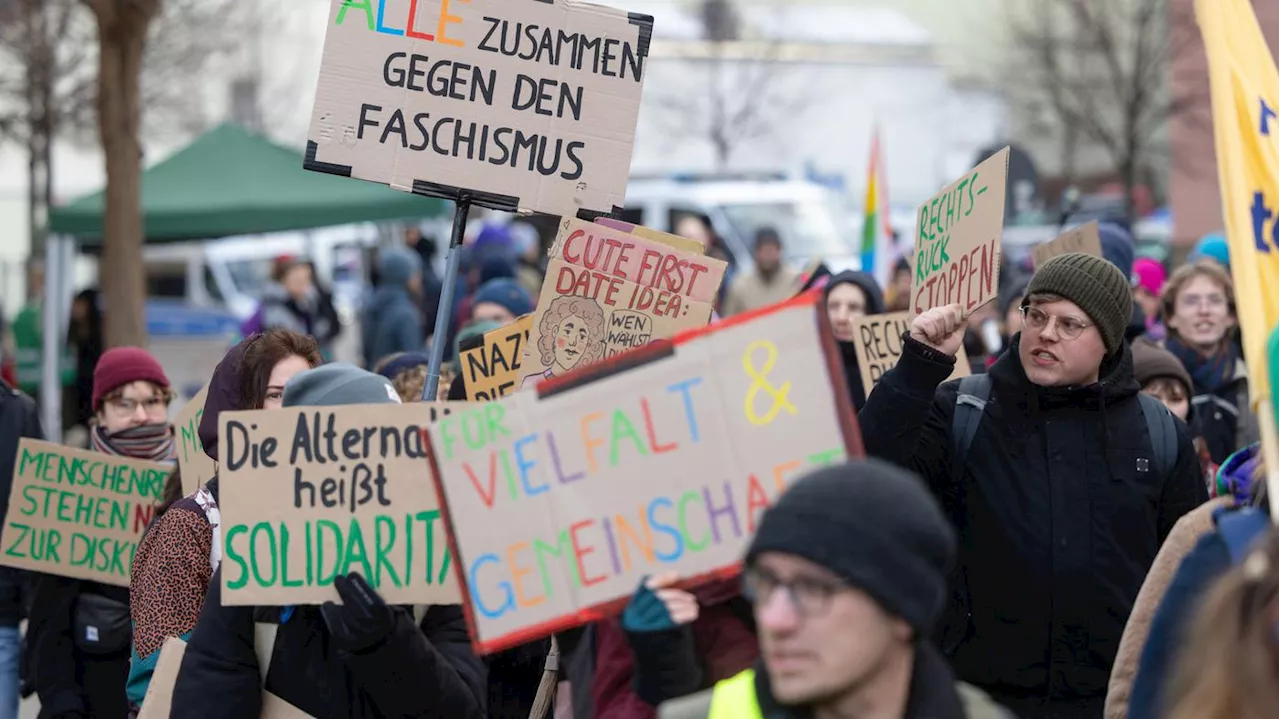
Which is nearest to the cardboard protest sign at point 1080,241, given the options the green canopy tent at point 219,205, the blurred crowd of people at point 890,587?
the blurred crowd of people at point 890,587

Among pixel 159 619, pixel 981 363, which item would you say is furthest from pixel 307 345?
pixel 981 363

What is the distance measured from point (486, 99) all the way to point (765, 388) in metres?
2.17

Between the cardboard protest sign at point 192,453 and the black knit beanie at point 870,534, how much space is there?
278 cm

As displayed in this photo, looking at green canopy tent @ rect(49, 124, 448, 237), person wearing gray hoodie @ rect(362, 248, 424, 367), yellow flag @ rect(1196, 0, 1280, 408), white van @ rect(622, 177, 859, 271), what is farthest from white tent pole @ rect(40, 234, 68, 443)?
yellow flag @ rect(1196, 0, 1280, 408)

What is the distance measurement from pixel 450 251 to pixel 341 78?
1.85ft

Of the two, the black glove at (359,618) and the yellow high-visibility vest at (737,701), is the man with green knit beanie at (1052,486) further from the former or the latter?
the yellow high-visibility vest at (737,701)

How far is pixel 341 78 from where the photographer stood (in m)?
5.02

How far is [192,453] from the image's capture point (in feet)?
17.4

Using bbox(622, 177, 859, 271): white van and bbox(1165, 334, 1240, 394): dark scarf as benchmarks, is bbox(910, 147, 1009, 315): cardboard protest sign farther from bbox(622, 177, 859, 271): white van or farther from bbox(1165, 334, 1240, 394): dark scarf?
bbox(622, 177, 859, 271): white van

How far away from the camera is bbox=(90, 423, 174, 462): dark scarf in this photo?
20.3ft

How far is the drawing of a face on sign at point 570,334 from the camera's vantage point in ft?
17.1

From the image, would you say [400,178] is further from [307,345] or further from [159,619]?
→ [159,619]

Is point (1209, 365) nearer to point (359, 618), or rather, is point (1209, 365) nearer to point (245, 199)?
point (359, 618)

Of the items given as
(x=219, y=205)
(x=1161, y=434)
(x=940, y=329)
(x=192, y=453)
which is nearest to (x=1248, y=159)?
(x=940, y=329)
